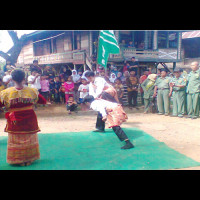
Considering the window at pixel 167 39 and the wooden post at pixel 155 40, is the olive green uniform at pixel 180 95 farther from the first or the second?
the window at pixel 167 39

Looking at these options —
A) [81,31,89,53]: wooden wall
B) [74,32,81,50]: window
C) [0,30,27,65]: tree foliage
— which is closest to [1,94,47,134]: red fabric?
[0,30,27,65]: tree foliage

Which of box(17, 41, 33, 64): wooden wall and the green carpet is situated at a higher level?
box(17, 41, 33, 64): wooden wall

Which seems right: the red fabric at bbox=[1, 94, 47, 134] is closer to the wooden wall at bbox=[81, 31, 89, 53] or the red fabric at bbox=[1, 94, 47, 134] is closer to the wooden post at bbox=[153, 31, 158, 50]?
the wooden wall at bbox=[81, 31, 89, 53]

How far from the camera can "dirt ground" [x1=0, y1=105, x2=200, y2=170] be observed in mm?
4918

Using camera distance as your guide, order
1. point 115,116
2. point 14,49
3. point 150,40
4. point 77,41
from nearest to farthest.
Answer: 1. point 115,116
2. point 14,49
3. point 77,41
4. point 150,40

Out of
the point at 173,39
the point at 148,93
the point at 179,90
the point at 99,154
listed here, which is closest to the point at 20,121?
the point at 99,154

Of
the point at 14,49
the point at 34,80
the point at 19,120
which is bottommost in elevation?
the point at 19,120

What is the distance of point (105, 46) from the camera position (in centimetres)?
616

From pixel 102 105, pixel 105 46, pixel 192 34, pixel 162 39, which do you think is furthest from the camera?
pixel 192 34

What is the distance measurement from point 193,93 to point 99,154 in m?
4.85

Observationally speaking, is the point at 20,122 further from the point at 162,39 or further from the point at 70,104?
the point at 162,39

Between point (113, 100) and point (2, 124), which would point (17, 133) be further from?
point (2, 124)

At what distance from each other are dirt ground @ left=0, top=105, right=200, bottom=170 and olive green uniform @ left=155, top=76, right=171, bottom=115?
1.42ft

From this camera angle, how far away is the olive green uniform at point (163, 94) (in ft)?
27.3
